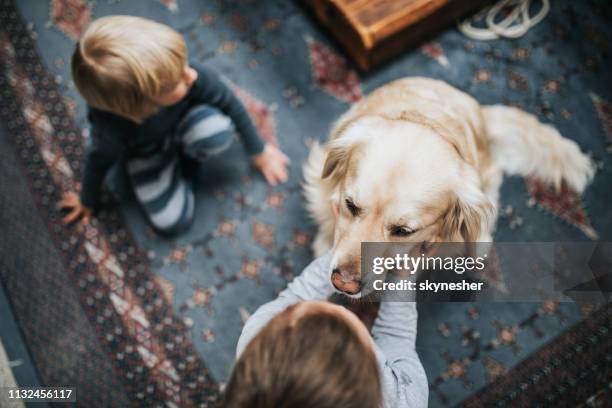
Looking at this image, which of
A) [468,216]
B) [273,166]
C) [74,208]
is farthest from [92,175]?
[468,216]

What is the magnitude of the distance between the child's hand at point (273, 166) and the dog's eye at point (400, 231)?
0.68m

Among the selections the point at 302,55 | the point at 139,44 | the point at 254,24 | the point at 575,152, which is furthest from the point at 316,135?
the point at 575,152

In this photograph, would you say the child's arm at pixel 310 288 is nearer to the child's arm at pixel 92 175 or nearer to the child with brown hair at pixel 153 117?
the child with brown hair at pixel 153 117

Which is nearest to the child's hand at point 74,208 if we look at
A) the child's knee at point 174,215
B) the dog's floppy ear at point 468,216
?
the child's knee at point 174,215

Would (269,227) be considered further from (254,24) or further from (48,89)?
(48,89)

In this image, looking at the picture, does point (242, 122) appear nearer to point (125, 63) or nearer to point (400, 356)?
point (125, 63)

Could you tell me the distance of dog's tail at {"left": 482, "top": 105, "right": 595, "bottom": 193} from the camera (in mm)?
1556

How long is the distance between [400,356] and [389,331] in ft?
0.25

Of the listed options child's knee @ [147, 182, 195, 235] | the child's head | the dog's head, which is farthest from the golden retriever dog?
child's knee @ [147, 182, 195, 235]

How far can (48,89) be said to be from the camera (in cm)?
184

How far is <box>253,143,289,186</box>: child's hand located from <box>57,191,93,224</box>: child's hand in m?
0.62

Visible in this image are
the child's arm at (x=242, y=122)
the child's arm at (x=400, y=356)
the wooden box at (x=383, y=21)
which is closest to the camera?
the child's arm at (x=400, y=356)

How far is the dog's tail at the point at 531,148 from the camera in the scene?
1.56 meters

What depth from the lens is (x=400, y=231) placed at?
3.73ft
